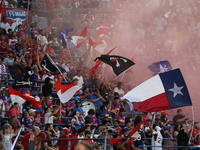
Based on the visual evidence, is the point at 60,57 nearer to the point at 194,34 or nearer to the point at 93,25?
the point at 93,25

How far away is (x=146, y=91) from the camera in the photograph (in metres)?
7.70

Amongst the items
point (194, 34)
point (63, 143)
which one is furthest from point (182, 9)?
point (63, 143)

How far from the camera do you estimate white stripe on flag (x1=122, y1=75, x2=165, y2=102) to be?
25.0 feet

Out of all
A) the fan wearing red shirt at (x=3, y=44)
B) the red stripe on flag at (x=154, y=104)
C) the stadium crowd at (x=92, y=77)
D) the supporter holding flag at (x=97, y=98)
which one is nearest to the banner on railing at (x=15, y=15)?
the stadium crowd at (x=92, y=77)

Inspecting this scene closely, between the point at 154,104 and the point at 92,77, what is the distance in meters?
5.89

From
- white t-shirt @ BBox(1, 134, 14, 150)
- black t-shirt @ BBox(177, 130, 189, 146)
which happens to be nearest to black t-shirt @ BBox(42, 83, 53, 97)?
white t-shirt @ BBox(1, 134, 14, 150)

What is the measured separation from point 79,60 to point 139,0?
730cm

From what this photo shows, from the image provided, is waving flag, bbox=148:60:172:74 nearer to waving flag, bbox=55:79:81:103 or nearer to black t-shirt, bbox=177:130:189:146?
waving flag, bbox=55:79:81:103

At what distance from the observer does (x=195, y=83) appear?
16.3m

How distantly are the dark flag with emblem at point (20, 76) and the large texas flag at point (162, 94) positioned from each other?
438 cm

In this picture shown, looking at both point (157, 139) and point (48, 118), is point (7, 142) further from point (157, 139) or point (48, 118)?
point (157, 139)

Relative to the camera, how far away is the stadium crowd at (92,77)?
9211 millimetres

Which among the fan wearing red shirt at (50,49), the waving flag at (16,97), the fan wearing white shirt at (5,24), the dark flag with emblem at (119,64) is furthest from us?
the fan wearing white shirt at (5,24)

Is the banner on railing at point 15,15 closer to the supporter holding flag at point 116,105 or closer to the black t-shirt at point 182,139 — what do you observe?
the supporter holding flag at point 116,105
